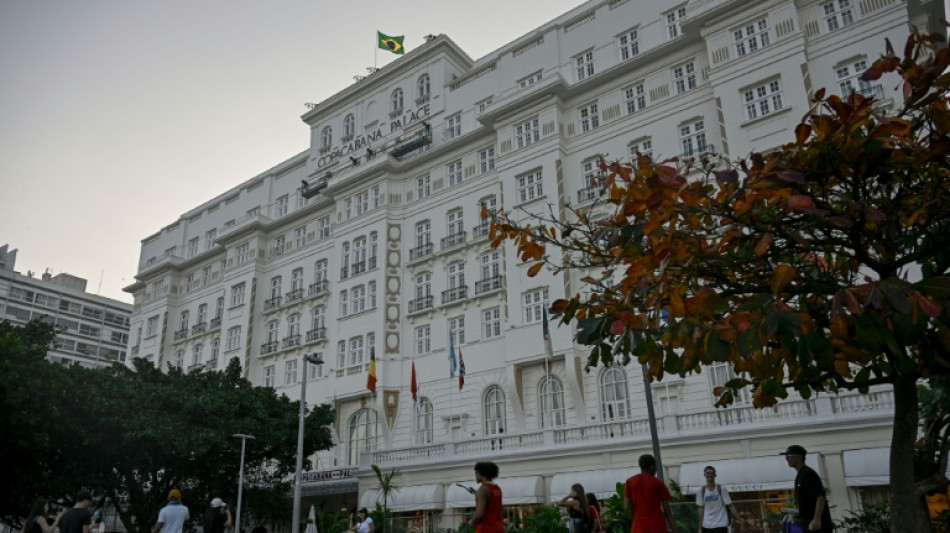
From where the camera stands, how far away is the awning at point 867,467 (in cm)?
2008

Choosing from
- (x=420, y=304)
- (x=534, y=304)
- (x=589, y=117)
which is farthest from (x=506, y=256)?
(x=589, y=117)

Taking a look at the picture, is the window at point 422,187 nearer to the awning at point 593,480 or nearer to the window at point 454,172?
the window at point 454,172

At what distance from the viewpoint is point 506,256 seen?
32.6 meters

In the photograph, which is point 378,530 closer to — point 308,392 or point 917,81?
point 308,392

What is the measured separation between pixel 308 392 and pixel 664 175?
3546cm

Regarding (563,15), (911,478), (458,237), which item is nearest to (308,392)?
(458,237)

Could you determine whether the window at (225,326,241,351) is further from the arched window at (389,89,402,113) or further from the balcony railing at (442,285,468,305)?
the arched window at (389,89,402,113)

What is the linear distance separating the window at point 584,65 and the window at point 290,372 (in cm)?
2271

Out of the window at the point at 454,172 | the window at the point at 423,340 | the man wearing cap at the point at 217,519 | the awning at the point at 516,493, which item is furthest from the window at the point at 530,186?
the man wearing cap at the point at 217,519

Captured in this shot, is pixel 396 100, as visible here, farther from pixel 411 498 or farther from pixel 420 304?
pixel 411 498

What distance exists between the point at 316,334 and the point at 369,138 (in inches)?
478

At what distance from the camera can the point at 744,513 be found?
55.7 feet

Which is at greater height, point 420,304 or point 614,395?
point 420,304

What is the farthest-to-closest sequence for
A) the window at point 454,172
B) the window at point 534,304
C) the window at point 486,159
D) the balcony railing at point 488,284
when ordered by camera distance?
the window at point 454,172
the window at point 486,159
the balcony railing at point 488,284
the window at point 534,304
